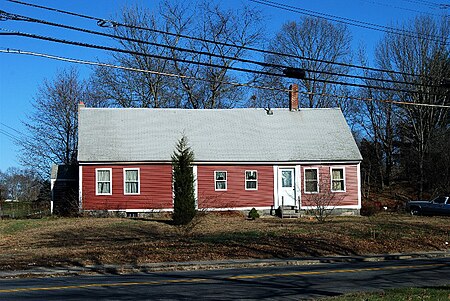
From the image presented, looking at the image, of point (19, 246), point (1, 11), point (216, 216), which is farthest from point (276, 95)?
point (1, 11)

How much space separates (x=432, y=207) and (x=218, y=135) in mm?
14227

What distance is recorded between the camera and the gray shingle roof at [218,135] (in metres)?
35.8

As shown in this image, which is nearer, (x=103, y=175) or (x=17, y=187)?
Result: (x=103, y=175)

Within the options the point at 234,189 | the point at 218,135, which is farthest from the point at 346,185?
the point at 218,135

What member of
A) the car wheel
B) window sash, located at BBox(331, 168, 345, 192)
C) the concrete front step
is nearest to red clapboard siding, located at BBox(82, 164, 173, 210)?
the concrete front step

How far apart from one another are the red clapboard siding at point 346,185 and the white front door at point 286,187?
62 cm

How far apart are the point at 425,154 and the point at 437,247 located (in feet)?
94.8

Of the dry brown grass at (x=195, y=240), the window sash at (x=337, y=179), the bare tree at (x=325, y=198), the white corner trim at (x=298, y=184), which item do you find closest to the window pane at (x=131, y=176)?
the dry brown grass at (x=195, y=240)

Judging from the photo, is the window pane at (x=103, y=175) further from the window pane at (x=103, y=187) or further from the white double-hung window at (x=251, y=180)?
the white double-hung window at (x=251, y=180)

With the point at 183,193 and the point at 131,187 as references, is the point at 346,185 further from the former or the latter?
the point at 183,193

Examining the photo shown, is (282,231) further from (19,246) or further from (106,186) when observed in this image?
(106,186)

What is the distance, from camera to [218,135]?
37.9m

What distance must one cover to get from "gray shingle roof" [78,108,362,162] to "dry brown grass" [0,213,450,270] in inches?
286

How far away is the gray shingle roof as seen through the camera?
35.8 meters
